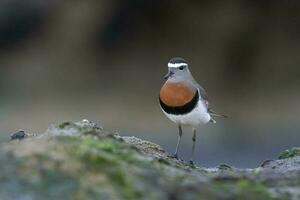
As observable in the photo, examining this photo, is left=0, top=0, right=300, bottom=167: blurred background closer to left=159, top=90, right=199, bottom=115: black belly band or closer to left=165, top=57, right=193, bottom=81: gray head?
left=165, top=57, right=193, bottom=81: gray head

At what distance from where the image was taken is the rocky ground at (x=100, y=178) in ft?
11.3

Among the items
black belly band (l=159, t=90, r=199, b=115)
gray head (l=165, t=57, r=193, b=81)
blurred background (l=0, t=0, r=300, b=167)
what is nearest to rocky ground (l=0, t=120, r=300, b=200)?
black belly band (l=159, t=90, r=199, b=115)

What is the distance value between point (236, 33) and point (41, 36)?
3.25 metres

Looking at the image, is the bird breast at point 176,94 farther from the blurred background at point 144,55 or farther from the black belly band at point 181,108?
the blurred background at point 144,55

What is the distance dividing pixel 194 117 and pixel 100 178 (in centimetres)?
369

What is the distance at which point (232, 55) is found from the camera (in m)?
17.2

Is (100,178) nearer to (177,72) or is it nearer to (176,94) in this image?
(176,94)

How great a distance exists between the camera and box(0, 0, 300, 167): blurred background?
16.4m

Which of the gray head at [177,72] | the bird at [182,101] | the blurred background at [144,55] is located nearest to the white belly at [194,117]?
the bird at [182,101]

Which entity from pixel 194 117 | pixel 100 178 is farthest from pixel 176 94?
pixel 100 178

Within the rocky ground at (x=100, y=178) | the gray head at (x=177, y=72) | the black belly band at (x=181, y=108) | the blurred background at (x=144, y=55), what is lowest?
the rocky ground at (x=100, y=178)

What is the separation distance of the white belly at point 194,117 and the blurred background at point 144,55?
8.72m

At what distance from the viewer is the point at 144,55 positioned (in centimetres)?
1719

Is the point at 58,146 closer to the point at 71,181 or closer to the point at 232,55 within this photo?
the point at 71,181
